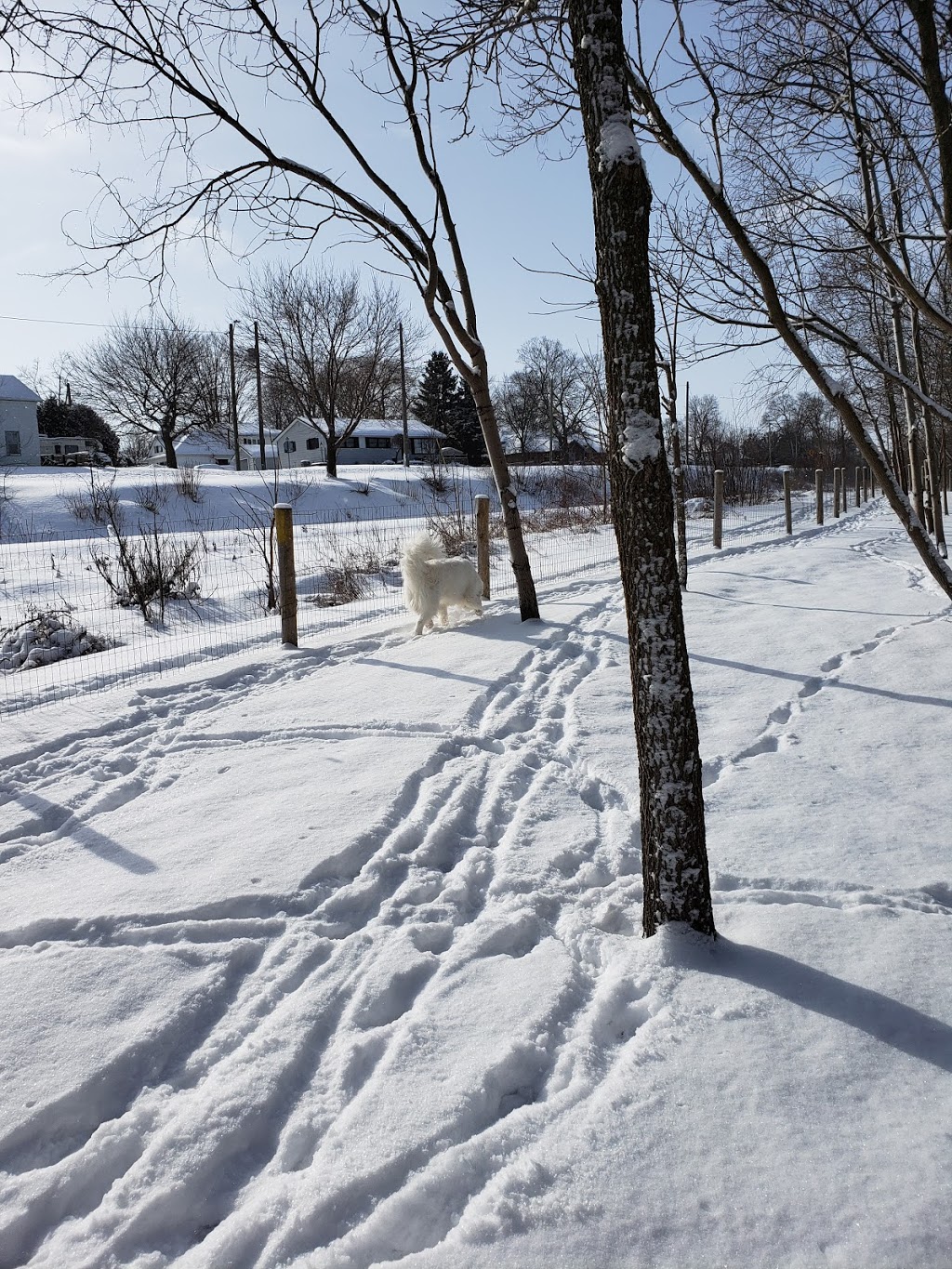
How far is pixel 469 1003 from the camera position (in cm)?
252

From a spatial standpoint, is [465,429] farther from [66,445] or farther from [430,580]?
[430,580]

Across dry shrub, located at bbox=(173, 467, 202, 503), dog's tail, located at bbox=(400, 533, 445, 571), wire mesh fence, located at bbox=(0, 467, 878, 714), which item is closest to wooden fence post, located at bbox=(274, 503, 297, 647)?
wire mesh fence, located at bbox=(0, 467, 878, 714)

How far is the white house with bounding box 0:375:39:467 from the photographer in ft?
144

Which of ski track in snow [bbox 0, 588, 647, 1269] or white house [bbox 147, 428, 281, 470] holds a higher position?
white house [bbox 147, 428, 281, 470]

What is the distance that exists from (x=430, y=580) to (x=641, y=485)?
568cm

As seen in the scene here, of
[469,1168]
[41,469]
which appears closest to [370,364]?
[41,469]

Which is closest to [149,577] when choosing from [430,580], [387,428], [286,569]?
[286,569]

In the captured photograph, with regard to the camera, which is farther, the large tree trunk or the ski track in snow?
the large tree trunk


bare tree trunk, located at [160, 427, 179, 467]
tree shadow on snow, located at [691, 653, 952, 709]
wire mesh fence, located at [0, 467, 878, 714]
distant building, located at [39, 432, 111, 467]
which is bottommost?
tree shadow on snow, located at [691, 653, 952, 709]

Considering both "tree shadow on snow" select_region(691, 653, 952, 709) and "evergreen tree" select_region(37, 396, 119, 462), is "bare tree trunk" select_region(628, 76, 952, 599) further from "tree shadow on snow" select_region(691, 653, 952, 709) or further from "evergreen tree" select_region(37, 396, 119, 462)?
"evergreen tree" select_region(37, 396, 119, 462)

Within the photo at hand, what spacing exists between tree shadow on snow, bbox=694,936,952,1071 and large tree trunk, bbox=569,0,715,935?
6.0 inches

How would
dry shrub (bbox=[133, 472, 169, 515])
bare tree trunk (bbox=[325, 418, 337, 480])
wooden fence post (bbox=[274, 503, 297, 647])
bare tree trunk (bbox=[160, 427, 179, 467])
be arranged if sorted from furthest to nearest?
bare tree trunk (bbox=[160, 427, 179, 467]) < bare tree trunk (bbox=[325, 418, 337, 480]) < dry shrub (bbox=[133, 472, 169, 515]) < wooden fence post (bbox=[274, 503, 297, 647])

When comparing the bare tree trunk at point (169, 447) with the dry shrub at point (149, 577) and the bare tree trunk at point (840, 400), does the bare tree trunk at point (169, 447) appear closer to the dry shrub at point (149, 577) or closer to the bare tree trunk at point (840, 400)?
the dry shrub at point (149, 577)

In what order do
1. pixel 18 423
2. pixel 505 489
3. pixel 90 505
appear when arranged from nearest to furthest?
pixel 505 489 → pixel 90 505 → pixel 18 423
